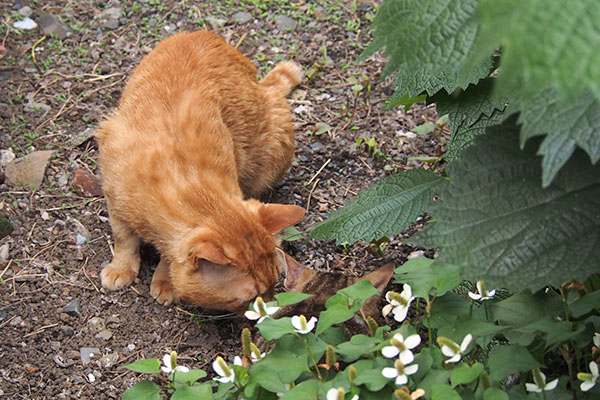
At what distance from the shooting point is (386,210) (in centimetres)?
249

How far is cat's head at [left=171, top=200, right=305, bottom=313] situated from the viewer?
116 inches

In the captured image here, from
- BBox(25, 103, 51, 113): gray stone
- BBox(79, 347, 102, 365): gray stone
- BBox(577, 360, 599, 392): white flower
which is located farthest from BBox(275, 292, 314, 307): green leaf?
BBox(25, 103, 51, 113): gray stone

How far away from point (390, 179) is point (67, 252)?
1.75m

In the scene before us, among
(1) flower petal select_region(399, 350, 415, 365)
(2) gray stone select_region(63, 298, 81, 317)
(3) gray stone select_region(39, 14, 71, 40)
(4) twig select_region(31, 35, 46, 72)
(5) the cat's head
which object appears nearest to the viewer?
(1) flower petal select_region(399, 350, 415, 365)

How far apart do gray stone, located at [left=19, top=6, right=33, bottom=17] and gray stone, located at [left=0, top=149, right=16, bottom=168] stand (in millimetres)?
1282

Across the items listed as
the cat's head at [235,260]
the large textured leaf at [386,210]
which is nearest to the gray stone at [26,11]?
the cat's head at [235,260]

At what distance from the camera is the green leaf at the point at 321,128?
13.6 feet

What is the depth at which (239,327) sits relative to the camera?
10.6ft

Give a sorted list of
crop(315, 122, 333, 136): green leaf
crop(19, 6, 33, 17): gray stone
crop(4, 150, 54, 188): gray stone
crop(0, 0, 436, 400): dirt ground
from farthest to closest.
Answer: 1. crop(19, 6, 33, 17): gray stone
2. crop(315, 122, 333, 136): green leaf
3. crop(4, 150, 54, 188): gray stone
4. crop(0, 0, 436, 400): dirt ground

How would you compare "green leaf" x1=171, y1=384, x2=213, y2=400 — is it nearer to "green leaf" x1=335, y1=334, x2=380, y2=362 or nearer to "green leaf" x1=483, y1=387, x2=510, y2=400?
"green leaf" x1=335, y1=334, x2=380, y2=362

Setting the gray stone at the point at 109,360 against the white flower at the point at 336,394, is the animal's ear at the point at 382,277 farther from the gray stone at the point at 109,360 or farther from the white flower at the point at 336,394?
the gray stone at the point at 109,360

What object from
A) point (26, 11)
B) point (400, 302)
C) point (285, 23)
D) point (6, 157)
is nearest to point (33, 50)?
point (26, 11)

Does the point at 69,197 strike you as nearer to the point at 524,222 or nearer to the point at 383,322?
the point at 383,322

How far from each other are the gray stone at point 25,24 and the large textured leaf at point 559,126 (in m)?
4.03
